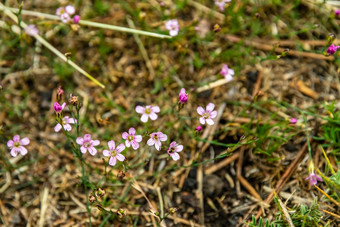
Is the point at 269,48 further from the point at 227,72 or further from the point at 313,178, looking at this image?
the point at 313,178

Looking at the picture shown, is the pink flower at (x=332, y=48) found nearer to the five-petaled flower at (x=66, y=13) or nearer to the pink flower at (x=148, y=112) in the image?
the pink flower at (x=148, y=112)

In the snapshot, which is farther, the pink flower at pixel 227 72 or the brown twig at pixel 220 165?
the pink flower at pixel 227 72

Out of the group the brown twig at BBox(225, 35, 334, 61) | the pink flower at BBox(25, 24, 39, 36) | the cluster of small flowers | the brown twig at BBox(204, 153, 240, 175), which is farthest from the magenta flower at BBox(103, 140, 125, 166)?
the brown twig at BBox(225, 35, 334, 61)

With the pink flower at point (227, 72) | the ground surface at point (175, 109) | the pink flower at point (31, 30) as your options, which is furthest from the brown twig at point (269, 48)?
the pink flower at point (31, 30)

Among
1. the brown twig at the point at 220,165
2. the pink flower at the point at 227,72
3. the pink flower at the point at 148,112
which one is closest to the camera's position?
the pink flower at the point at 148,112

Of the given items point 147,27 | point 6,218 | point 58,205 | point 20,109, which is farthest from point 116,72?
point 6,218

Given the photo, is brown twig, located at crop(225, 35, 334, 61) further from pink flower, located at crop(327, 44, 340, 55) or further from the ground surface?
pink flower, located at crop(327, 44, 340, 55)
